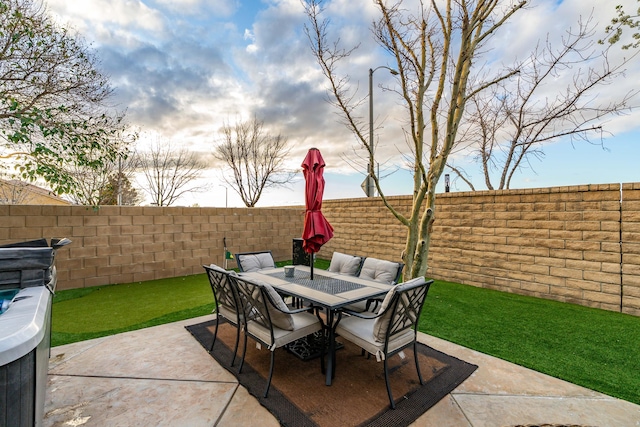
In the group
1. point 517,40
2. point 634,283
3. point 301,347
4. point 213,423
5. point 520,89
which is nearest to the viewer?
point 213,423

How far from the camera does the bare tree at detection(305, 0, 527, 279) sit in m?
4.26

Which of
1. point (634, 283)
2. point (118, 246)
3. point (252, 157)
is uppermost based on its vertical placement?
point (252, 157)

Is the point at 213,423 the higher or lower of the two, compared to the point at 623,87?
lower

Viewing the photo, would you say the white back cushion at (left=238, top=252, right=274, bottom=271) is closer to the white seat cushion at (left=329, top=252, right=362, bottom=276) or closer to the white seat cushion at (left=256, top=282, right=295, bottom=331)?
the white seat cushion at (left=329, top=252, right=362, bottom=276)

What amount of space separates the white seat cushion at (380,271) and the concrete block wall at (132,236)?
16.8ft

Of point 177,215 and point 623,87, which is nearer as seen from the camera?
point 623,87

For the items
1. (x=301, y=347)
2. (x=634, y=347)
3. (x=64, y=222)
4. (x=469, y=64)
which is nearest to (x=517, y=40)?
(x=469, y=64)

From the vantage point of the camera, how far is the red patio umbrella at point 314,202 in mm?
3678

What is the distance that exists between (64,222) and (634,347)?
9.40 metres

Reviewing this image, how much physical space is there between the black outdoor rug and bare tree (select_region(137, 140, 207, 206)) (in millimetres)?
15418

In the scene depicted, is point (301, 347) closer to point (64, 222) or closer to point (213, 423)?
point (213, 423)

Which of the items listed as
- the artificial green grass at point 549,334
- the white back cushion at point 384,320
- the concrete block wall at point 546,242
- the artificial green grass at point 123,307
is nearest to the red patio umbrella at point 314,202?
the white back cushion at point 384,320

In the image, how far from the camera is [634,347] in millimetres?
3291

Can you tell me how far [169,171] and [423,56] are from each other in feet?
54.1
